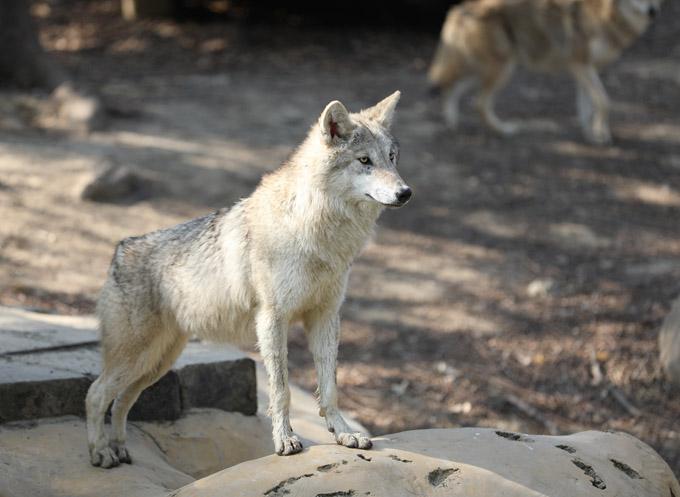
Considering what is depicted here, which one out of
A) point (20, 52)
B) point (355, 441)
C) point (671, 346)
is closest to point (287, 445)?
point (355, 441)

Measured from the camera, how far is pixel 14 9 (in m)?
13.1

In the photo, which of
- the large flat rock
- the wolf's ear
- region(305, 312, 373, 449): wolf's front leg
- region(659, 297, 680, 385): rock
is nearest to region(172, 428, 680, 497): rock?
region(305, 312, 373, 449): wolf's front leg

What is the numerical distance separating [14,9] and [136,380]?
9372 millimetres

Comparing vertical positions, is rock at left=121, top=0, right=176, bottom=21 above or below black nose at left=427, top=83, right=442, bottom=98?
above

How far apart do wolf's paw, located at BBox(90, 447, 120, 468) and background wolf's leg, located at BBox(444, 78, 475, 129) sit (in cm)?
936

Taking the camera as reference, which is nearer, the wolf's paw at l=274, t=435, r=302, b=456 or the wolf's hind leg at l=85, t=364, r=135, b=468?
the wolf's paw at l=274, t=435, r=302, b=456

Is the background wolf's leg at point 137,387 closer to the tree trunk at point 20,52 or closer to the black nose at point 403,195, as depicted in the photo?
the black nose at point 403,195

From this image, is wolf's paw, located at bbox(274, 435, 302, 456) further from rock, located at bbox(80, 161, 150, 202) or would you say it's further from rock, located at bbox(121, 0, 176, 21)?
rock, located at bbox(121, 0, 176, 21)

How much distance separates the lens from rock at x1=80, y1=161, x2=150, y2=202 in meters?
10.9

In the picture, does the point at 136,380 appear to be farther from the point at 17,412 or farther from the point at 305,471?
the point at 305,471

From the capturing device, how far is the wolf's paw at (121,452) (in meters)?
5.38

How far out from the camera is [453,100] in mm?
13695

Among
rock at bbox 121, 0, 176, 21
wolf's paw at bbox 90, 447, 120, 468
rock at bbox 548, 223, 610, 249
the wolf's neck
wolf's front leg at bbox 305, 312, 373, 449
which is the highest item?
the wolf's neck

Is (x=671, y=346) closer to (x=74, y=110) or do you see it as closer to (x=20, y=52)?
(x=74, y=110)
